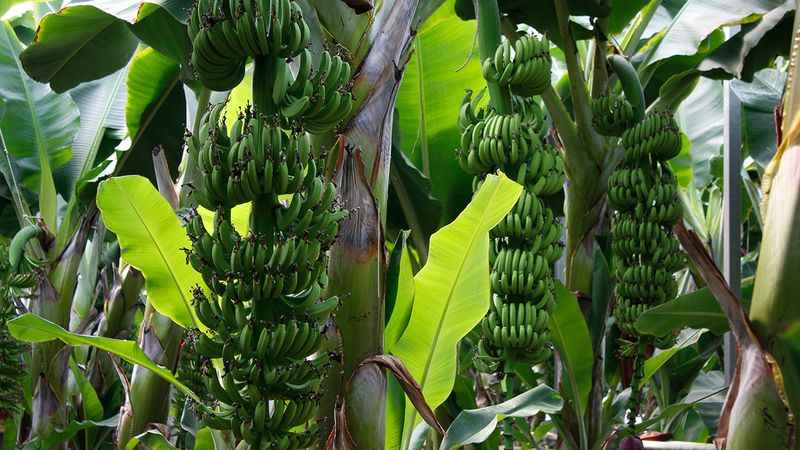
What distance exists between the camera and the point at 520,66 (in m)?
1.42

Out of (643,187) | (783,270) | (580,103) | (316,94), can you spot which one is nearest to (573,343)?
(643,187)

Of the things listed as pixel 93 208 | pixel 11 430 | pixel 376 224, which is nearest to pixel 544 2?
pixel 376 224

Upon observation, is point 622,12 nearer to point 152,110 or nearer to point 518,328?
point 518,328

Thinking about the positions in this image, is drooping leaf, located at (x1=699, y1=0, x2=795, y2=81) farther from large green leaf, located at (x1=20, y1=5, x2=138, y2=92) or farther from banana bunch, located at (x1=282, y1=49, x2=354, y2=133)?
large green leaf, located at (x1=20, y1=5, x2=138, y2=92)

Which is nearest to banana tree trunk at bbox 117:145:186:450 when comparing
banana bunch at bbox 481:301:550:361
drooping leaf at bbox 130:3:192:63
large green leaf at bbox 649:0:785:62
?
drooping leaf at bbox 130:3:192:63

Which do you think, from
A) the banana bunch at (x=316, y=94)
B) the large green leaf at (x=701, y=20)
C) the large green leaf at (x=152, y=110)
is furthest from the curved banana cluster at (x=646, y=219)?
the large green leaf at (x=152, y=110)

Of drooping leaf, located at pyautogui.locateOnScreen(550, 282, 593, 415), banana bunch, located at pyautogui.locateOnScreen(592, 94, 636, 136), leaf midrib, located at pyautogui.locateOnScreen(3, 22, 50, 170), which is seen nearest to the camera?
drooping leaf, located at pyautogui.locateOnScreen(550, 282, 593, 415)

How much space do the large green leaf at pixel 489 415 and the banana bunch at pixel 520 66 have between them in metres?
0.57

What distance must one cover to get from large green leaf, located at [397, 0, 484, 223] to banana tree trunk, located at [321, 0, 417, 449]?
723mm

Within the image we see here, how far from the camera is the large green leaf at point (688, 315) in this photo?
1.28m

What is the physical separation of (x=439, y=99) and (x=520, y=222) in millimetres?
692

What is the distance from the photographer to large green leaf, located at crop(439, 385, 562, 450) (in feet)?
3.93

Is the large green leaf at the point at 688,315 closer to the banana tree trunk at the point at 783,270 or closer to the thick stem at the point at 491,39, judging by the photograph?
the banana tree trunk at the point at 783,270

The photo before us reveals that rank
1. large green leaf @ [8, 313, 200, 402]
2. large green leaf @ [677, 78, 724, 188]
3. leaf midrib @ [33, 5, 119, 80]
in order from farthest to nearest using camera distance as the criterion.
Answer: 1. large green leaf @ [677, 78, 724, 188]
2. leaf midrib @ [33, 5, 119, 80]
3. large green leaf @ [8, 313, 200, 402]
